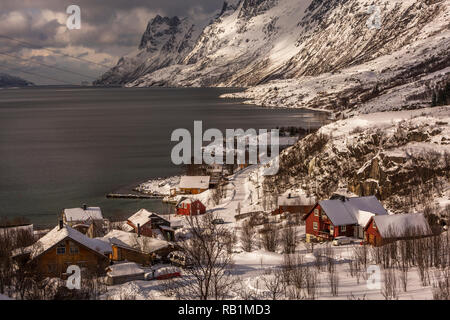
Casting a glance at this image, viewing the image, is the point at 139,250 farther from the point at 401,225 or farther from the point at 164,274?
the point at 401,225

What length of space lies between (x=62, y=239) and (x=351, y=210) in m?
22.2

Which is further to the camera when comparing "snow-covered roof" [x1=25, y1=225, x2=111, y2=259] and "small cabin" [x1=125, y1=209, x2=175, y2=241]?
"small cabin" [x1=125, y1=209, x2=175, y2=241]

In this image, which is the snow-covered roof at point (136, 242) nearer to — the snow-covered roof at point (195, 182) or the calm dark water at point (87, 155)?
the calm dark water at point (87, 155)

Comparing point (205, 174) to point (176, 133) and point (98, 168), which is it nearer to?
point (98, 168)

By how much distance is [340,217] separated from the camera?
4025 centimetres

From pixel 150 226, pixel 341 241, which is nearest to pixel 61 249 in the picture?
pixel 150 226

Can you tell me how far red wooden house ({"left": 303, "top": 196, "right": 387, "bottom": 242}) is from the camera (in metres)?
39.8

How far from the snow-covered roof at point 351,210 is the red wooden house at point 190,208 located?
18459 mm

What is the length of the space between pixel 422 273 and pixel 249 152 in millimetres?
72274

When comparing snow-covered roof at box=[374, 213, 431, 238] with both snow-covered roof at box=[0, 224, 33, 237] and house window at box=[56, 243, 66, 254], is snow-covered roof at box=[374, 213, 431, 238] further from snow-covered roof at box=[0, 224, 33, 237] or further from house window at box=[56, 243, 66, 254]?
snow-covered roof at box=[0, 224, 33, 237]

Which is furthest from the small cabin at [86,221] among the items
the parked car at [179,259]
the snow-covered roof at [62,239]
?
the parked car at [179,259]

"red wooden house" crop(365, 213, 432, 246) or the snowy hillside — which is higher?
the snowy hillside

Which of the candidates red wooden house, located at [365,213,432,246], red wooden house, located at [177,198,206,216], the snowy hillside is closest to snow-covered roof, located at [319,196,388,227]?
red wooden house, located at [365,213,432,246]

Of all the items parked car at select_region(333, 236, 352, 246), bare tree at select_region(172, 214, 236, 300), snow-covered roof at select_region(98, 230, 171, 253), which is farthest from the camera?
parked car at select_region(333, 236, 352, 246)
